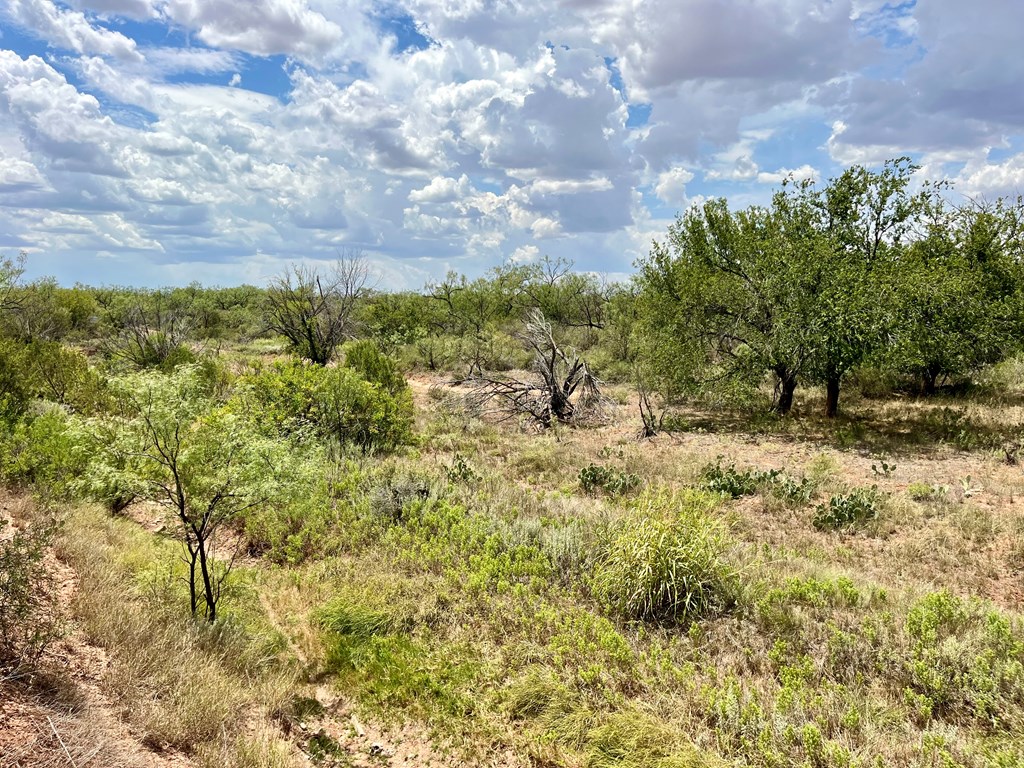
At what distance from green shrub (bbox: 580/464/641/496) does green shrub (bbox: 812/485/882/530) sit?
10.2ft

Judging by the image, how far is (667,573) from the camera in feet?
20.9

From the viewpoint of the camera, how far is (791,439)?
14.8 metres

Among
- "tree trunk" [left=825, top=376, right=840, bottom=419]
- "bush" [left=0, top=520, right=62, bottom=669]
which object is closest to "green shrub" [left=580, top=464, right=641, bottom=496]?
"bush" [left=0, top=520, right=62, bottom=669]

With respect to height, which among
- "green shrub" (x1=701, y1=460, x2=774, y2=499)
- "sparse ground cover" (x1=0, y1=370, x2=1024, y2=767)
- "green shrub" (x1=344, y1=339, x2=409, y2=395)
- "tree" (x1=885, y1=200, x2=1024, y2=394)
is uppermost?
"tree" (x1=885, y1=200, x2=1024, y2=394)

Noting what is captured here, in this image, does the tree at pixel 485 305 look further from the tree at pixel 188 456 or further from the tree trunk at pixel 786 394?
the tree at pixel 188 456

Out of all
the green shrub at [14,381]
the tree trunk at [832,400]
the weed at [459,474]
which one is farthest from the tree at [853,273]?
the green shrub at [14,381]

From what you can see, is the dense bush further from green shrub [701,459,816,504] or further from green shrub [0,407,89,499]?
green shrub [701,459,816,504]

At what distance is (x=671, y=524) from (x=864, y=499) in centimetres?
460

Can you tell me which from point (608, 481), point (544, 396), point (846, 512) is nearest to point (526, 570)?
point (608, 481)

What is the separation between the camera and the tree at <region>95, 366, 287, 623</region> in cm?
544

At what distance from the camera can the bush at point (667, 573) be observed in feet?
20.8

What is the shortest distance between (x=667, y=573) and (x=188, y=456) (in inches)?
202

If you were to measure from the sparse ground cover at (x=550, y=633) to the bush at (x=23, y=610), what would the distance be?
0.56 feet

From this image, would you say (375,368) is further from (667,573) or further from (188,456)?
(667,573)
